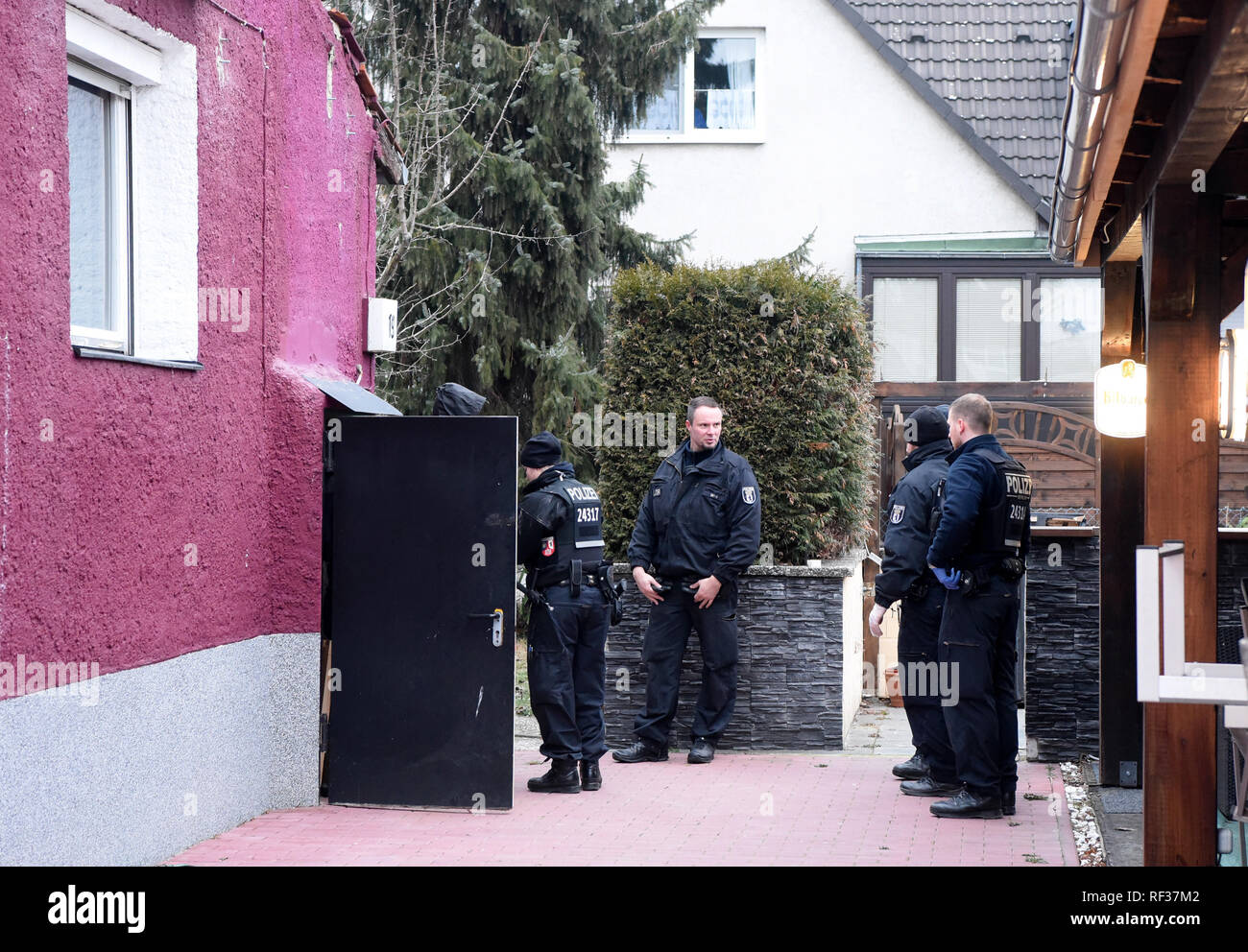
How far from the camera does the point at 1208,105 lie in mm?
4535

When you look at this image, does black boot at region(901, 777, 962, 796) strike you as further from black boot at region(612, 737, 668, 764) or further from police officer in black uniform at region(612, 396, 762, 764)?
black boot at region(612, 737, 668, 764)

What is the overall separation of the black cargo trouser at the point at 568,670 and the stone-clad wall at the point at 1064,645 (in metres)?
2.75

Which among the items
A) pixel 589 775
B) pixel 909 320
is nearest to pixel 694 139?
pixel 909 320

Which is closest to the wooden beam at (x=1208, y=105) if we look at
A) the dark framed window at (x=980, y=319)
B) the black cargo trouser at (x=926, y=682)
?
the black cargo trouser at (x=926, y=682)

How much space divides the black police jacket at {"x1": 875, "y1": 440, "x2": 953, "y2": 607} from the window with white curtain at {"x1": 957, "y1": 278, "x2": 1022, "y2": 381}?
1007 cm

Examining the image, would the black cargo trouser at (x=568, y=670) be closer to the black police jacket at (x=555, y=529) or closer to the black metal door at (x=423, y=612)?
the black police jacket at (x=555, y=529)

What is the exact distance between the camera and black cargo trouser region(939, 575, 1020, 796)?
721cm

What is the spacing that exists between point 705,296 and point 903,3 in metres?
11.0

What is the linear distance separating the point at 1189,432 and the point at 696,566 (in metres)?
3.96

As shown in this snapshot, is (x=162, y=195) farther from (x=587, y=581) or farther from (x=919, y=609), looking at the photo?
(x=919, y=609)

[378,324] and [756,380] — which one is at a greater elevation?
[378,324]

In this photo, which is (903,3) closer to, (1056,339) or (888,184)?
(888,184)

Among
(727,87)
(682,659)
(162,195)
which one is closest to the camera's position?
(162,195)

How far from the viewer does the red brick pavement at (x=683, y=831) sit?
644cm
